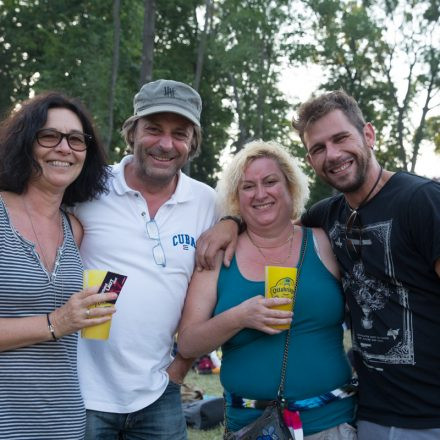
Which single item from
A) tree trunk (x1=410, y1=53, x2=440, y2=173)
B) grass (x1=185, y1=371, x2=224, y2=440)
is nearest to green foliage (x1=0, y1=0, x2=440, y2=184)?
tree trunk (x1=410, y1=53, x2=440, y2=173)

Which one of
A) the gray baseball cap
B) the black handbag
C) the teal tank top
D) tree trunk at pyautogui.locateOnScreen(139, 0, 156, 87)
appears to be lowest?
the black handbag

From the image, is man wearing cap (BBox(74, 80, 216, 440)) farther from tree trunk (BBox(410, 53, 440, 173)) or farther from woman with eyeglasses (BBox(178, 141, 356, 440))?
tree trunk (BBox(410, 53, 440, 173))

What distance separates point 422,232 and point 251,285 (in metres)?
0.88

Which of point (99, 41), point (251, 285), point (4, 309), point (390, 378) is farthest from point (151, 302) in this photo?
point (99, 41)

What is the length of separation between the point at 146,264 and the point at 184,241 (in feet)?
0.88

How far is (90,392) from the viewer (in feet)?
9.28

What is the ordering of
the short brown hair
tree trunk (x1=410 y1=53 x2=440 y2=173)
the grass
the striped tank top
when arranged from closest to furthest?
1. the striped tank top
2. the short brown hair
3. the grass
4. tree trunk (x1=410 y1=53 x2=440 y2=173)

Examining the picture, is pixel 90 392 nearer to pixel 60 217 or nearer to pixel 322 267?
pixel 60 217

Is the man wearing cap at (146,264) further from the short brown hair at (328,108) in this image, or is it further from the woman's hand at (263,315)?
the short brown hair at (328,108)

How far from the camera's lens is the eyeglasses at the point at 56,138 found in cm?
266

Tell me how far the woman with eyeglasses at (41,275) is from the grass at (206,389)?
11.9 ft

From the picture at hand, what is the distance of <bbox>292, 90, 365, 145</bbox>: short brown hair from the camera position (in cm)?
296

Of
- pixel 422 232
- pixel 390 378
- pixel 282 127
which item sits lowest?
pixel 390 378

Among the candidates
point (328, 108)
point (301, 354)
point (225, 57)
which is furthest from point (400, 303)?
→ point (225, 57)
